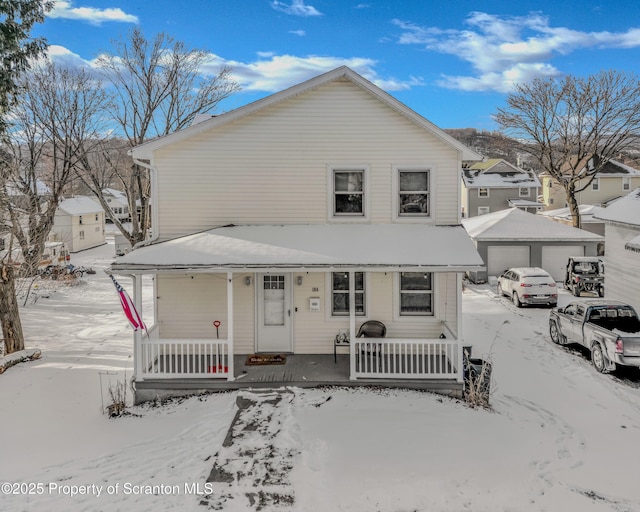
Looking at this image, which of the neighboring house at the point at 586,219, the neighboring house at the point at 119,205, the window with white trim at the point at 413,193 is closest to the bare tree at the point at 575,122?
the neighboring house at the point at 586,219

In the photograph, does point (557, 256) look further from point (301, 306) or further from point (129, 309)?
point (129, 309)

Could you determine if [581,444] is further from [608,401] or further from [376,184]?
[376,184]

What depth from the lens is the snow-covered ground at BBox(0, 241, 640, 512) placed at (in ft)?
20.1

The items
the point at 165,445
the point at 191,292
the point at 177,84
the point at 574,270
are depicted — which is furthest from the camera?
the point at 177,84

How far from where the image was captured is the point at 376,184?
448 inches

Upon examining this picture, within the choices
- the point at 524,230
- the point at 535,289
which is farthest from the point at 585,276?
the point at 524,230

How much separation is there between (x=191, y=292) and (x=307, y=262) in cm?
366

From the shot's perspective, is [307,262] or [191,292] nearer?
[307,262]

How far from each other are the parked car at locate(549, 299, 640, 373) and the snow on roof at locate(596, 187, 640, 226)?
5.04 m

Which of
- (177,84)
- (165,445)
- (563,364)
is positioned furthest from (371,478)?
(177,84)

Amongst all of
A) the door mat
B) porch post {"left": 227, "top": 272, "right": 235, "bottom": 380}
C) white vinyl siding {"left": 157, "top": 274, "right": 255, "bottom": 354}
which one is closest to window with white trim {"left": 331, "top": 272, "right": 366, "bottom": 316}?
the door mat

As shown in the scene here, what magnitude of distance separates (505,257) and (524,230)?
75.3 inches

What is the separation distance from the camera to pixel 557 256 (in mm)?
24766

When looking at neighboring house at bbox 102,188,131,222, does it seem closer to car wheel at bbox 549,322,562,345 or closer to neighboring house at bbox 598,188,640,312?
neighboring house at bbox 598,188,640,312
